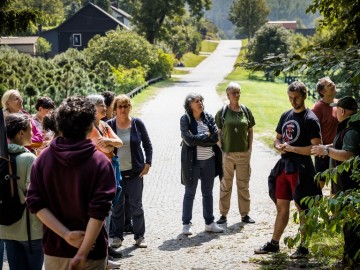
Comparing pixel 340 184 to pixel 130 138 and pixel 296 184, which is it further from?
pixel 130 138

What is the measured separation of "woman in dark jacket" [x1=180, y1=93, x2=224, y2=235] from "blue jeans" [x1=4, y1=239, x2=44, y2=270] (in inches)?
142

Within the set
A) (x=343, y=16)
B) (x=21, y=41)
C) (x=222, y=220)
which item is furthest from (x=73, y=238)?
(x=21, y=41)

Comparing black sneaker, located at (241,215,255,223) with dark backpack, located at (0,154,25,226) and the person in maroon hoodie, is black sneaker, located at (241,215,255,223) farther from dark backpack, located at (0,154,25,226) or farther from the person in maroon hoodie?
the person in maroon hoodie

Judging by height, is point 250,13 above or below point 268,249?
above

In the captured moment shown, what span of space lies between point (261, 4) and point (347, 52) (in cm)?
12145

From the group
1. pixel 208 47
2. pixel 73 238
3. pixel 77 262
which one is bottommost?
pixel 208 47

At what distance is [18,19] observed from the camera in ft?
48.2

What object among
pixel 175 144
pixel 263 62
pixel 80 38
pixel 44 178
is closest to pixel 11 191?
pixel 44 178

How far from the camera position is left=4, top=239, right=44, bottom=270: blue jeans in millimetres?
5379

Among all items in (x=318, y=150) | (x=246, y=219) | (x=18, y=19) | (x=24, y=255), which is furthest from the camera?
(x=18, y=19)

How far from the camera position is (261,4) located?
124 m

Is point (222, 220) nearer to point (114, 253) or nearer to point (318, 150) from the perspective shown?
point (114, 253)

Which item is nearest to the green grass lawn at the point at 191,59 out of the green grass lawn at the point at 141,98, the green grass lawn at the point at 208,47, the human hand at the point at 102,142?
the green grass lawn at the point at 208,47

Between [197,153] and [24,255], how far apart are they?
148 inches
